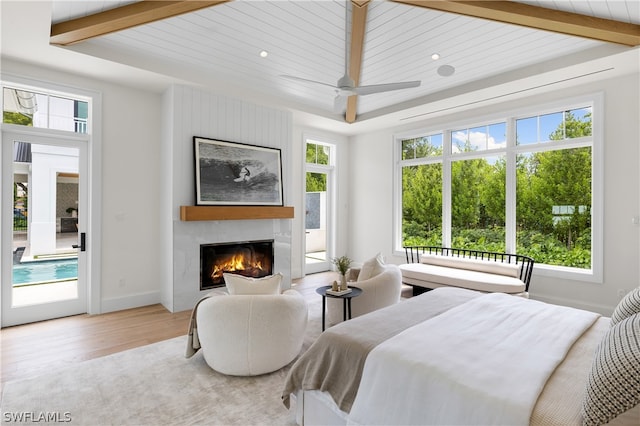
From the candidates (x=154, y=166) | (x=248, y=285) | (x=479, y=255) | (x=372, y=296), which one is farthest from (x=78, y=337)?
(x=479, y=255)

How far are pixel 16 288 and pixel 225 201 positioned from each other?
2.51 meters

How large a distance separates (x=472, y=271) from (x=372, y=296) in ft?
6.45

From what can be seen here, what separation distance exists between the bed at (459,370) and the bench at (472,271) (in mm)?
1843

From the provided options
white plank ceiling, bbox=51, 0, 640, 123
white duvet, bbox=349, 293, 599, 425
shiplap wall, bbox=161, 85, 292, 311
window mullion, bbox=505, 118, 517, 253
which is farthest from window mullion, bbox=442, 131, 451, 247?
white duvet, bbox=349, 293, 599, 425

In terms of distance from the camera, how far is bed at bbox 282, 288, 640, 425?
1.30 meters

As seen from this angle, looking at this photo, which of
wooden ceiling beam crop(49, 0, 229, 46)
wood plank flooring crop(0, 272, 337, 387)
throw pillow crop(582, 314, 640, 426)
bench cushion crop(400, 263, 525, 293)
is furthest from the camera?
bench cushion crop(400, 263, 525, 293)

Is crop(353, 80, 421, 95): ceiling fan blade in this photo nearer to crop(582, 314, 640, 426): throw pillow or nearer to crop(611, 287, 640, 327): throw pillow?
crop(611, 287, 640, 327): throw pillow

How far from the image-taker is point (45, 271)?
3.99 meters

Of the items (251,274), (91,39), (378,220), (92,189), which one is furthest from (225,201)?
(378,220)

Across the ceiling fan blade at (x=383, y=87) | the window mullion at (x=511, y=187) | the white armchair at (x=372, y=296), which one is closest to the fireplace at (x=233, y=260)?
the white armchair at (x=372, y=296)

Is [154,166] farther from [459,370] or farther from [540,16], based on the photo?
[540,16]

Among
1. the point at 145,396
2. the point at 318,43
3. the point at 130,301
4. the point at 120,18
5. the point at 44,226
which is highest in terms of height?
the point at 318,43

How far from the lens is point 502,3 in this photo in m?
3.14

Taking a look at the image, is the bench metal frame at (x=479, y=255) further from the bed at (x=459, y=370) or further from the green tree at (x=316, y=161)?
the bed at (x=459, y=370)
